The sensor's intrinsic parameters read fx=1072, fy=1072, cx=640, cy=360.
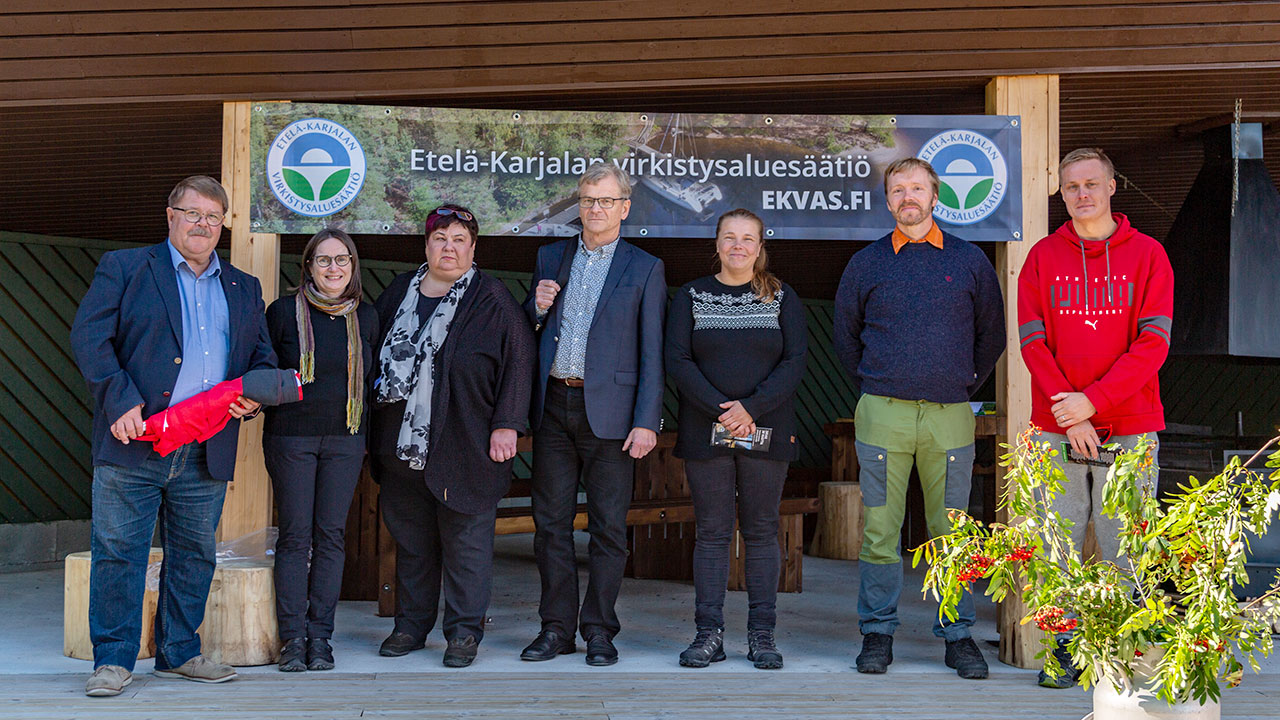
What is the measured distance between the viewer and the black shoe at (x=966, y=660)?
11.9 ft

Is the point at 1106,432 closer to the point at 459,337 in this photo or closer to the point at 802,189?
the point at 802,189

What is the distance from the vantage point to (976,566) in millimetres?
2283

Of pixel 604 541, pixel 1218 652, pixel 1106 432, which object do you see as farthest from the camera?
pixel 604 541

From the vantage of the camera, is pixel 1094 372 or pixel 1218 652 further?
pixel 1094 372

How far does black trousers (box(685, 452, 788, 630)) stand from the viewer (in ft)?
12.4

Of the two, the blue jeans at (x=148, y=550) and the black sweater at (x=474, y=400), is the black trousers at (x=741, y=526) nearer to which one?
the black sweater at (x=474, y=400)

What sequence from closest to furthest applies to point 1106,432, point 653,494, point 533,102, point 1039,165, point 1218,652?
point 1218,652
point 1106,432
point 1039,165
point 533,102
point 653,494

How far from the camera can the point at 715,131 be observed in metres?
4.33

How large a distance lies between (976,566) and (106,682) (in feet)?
8.33

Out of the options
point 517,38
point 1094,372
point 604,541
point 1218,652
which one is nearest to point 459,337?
point 604,541

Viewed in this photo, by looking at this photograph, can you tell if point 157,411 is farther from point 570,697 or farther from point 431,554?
point 570,697

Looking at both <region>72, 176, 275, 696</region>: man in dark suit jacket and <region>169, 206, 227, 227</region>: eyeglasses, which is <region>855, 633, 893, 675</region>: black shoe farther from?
<region>169, 206, 227, 227</region>: eyeglasses

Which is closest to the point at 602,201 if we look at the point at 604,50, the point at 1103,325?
the point at 604,50

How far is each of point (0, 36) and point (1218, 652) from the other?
463 centimetres
